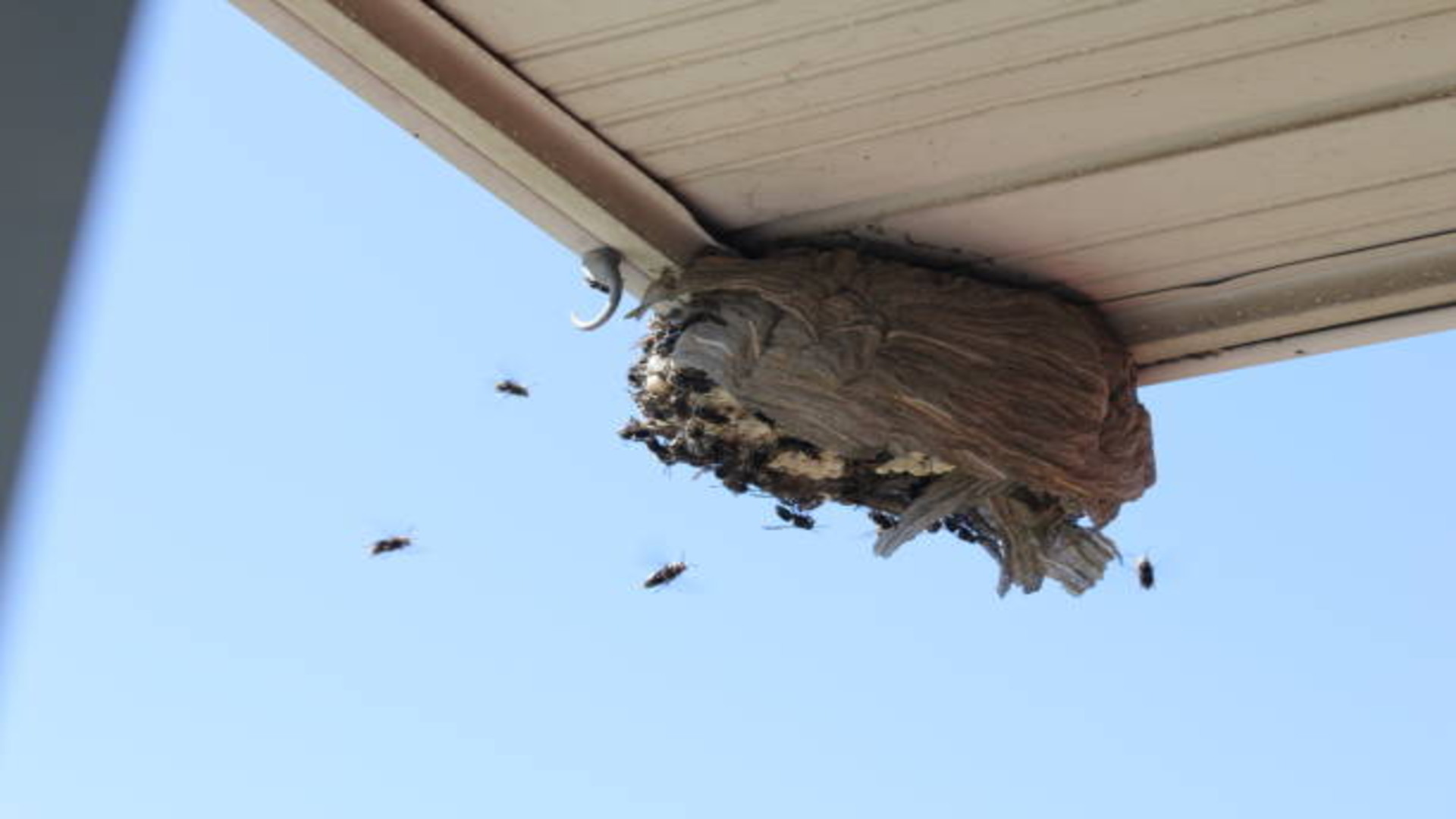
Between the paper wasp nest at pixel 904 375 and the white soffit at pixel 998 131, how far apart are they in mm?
90

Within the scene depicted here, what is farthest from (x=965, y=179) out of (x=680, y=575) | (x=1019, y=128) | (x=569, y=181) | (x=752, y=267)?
(x=680, y=575)

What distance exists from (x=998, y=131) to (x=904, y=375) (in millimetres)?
627

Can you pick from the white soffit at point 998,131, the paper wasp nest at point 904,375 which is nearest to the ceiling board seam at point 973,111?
the white soffit at point 998,131

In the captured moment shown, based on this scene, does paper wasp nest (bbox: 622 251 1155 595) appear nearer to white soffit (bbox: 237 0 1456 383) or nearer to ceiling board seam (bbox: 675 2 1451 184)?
white soffit (bbox: 237 0 1456 383)

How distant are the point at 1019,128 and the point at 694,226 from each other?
68 centimetres

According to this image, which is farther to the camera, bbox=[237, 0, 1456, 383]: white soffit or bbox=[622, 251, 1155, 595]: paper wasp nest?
bbox=[622, 251, 1155, 595]: paper wasp nest

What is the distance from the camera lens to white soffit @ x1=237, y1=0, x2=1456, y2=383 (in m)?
3.07

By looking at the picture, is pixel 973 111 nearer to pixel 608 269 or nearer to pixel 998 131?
pixel 998 131

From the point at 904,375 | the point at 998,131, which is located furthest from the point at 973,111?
the point at 904,375

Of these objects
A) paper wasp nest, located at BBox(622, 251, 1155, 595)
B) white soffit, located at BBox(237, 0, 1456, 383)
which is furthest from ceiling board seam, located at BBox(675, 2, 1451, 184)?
paper wasp nest, located at BBox(622, 251, 1155, 595)

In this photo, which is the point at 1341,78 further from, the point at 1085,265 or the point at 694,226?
the point at 694,226

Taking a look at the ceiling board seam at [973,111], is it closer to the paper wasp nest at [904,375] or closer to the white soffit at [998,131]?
the white soffit at [998,131]

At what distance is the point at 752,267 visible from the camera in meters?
3.77

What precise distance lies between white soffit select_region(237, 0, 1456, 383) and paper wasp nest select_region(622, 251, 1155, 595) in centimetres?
9
